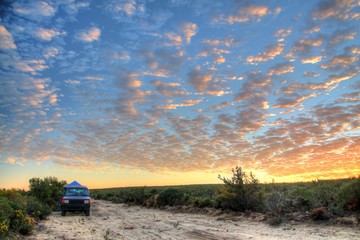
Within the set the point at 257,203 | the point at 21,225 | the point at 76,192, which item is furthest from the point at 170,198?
the point at 21,225

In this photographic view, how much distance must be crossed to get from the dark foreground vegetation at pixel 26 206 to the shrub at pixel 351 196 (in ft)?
48.2

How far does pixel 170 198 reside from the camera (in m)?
31.2

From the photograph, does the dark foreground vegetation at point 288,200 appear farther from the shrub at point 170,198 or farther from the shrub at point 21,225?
the shrub at point 21,225

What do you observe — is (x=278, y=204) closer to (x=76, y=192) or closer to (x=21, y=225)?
(x=21, y=225)

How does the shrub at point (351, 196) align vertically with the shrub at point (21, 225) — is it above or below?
above

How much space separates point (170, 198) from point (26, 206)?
13.4 metres

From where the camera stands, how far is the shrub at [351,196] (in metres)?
15.1

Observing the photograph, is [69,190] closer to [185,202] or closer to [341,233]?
[185,202]

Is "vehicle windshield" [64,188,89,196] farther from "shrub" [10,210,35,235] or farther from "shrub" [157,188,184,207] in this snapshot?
"shrub" [10,210,35,235]

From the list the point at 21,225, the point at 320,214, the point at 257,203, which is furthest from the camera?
the point at 257,203

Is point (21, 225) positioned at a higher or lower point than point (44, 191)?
lower

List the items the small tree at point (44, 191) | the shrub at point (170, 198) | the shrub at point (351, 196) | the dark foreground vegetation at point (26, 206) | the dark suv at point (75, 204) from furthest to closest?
1. the small tree at point (44, 191)
2. the shrub at point (170, 198)
3. the dark suv at point (75, 204)
4. the shrub at point (351, 196)
5. the dark foreground vegetation at point (26, 206)

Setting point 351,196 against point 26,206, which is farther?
point 26,206

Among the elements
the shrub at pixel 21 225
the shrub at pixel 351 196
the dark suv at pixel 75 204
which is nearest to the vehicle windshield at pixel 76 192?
the dark suv at pixel 75 204
